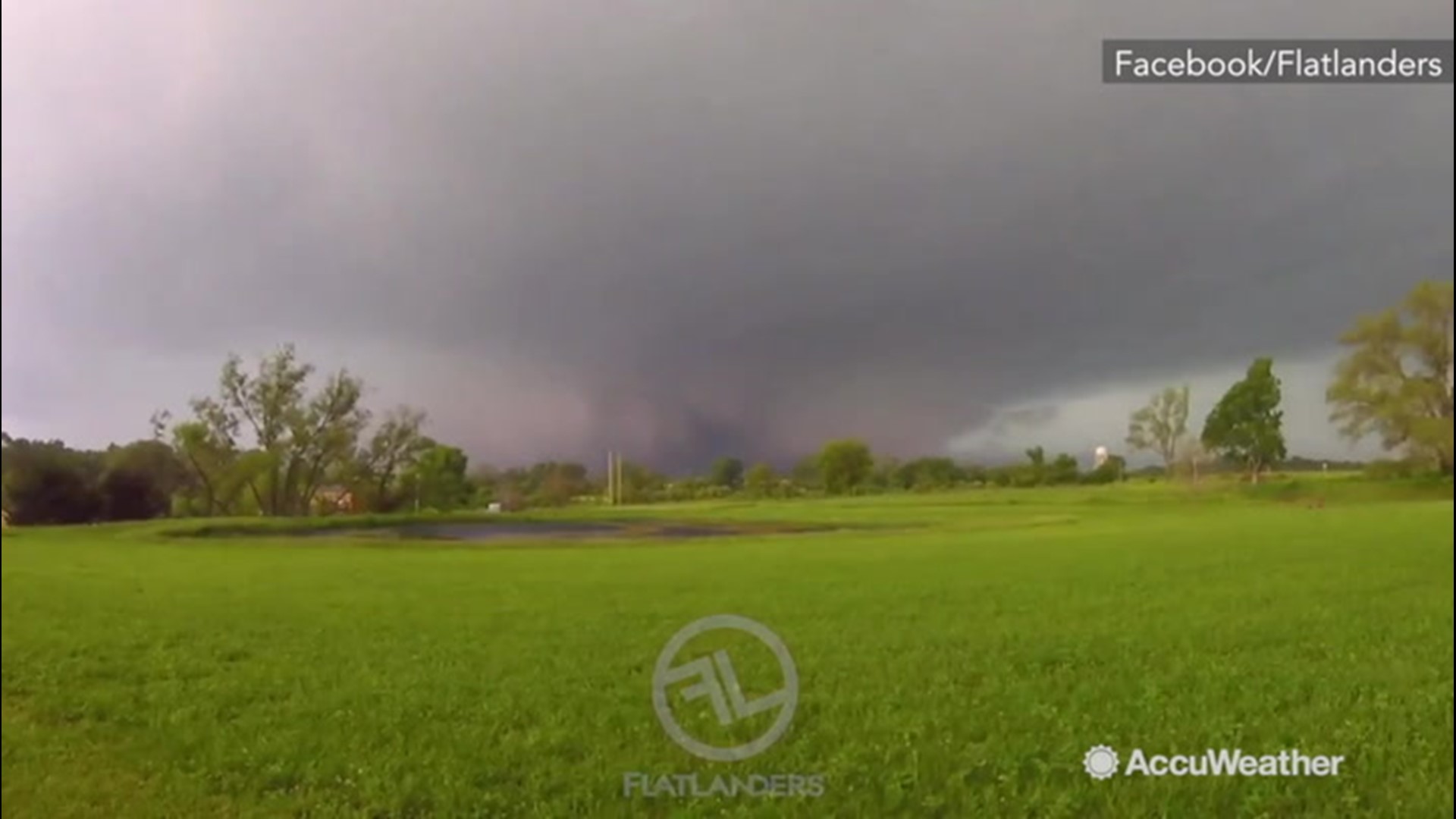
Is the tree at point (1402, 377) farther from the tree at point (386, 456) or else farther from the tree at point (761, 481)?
the tree at point (386, 456)

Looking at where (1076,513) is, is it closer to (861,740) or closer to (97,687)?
(861,740)

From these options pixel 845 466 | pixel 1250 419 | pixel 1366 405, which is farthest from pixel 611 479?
pixel 1366 405

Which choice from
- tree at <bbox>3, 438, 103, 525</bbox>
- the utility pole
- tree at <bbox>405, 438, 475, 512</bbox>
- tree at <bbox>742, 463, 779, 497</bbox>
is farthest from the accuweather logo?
tree at <bbox>3, 438, 103, 525</bbox>

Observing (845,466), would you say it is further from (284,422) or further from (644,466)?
(284,422)

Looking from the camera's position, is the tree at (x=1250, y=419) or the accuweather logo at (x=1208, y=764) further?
the accuweather logo at (x=1208, y=764)

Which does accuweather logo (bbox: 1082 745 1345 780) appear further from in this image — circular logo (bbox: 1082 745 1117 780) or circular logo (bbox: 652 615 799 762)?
circular logo (bbox: 652 615 799 762)
